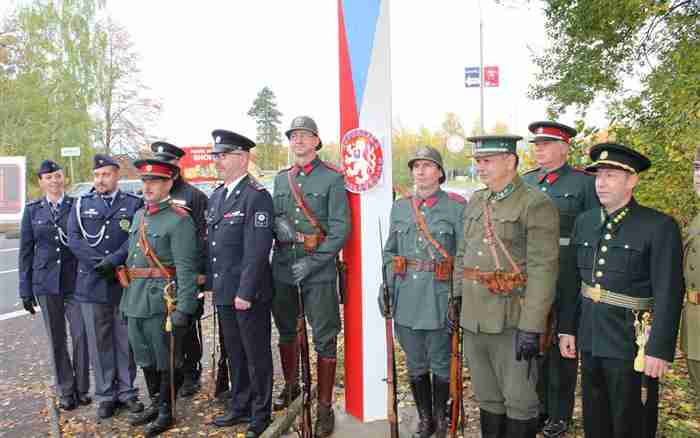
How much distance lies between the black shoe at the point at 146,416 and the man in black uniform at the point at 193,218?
0.45 metres

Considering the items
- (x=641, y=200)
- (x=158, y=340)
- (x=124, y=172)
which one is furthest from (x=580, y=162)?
(x=124, y=172)

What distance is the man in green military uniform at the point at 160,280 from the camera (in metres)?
4.13

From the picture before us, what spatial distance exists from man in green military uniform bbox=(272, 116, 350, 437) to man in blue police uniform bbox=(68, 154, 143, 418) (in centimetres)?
143

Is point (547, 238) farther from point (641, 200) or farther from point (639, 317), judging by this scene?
point (641, 200)

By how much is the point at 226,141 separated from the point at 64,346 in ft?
8.21

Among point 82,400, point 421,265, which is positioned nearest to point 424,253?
point 421,265

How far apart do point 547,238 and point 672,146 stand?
6.87 ft

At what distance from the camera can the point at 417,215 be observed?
3.84 m

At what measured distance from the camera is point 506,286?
307 cm

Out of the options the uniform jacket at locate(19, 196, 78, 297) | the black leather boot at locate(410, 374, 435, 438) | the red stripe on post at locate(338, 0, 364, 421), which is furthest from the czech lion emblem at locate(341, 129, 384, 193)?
the uniform jacket at locate(19, 196, 78, 297)

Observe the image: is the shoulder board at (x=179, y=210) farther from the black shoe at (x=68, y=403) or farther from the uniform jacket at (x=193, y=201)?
the black shoe at (x=68, y=403)

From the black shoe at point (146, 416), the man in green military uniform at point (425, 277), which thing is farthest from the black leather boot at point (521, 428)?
the black shoe at point (146, 416)

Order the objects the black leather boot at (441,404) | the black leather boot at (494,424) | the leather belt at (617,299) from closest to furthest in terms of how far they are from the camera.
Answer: the leather belt at (617,299) → the black leather boot at (494,424) → the black leather boot at (441,404)

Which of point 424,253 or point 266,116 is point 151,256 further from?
point 266,116
